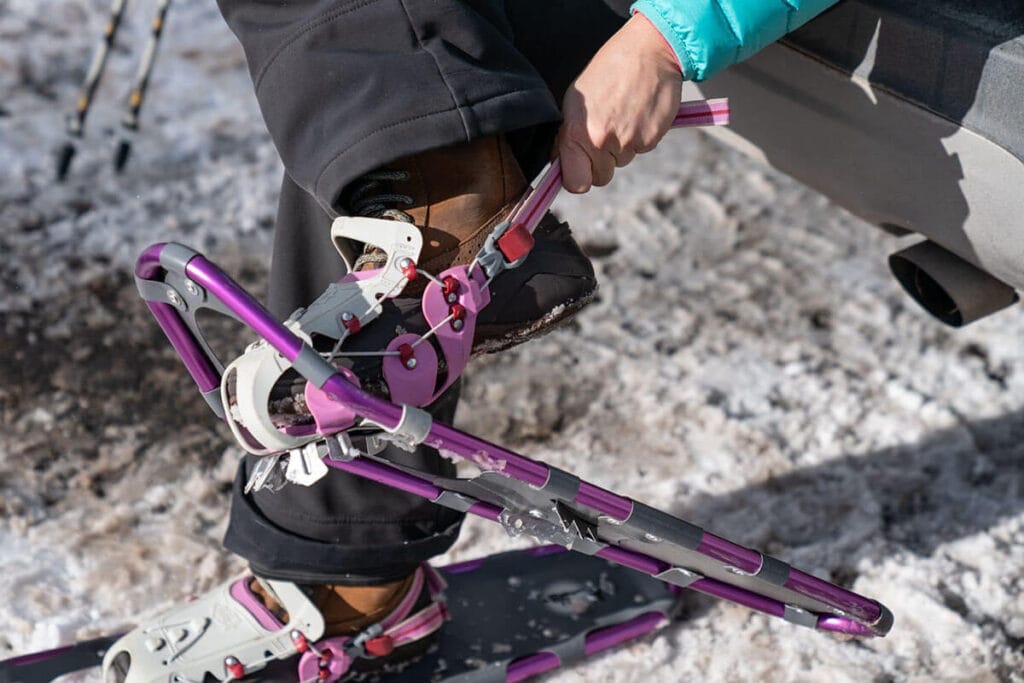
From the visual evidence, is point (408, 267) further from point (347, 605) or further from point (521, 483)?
point (347, 605)

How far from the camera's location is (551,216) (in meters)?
1.36

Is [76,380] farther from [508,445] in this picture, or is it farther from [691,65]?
[691,65]

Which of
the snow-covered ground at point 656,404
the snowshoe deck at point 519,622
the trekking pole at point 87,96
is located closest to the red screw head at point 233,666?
the snowshoe deck at point 519,622

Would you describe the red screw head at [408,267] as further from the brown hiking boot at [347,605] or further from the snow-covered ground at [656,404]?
the snow-covered ground at [656,404]

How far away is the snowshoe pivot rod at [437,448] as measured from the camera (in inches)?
42.6

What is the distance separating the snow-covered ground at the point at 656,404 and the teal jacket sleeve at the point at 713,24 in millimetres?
832

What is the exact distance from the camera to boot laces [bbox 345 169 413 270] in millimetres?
1213

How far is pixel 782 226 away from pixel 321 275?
1374 mm

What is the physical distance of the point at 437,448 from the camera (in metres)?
1.21

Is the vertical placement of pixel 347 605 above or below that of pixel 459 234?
below

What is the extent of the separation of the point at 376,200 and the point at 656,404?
1.00 meters

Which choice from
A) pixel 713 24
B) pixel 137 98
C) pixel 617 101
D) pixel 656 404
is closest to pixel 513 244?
pixel 617 101

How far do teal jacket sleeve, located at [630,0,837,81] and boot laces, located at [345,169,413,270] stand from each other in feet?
1.09

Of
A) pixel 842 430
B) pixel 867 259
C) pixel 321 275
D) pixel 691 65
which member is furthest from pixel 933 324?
pixel 321 275
